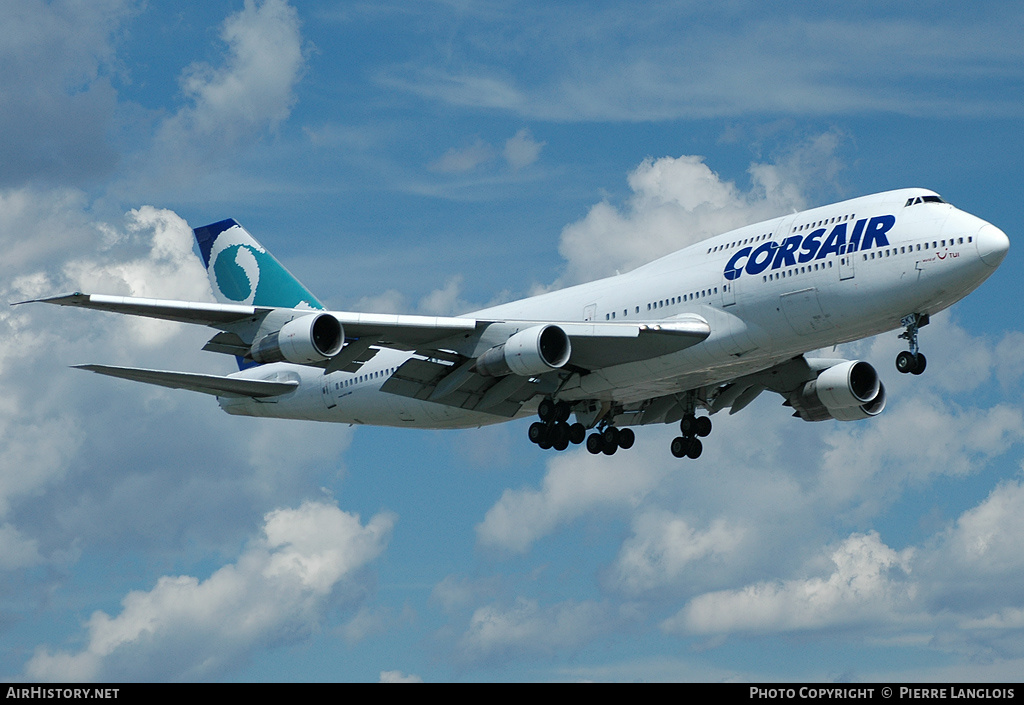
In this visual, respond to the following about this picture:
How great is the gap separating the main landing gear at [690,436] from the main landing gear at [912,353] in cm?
1077

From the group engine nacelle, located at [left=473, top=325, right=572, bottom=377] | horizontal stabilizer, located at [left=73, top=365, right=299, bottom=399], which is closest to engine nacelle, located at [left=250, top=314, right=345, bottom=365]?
engine nacelle, located at [left=473, top=325, right=572, bottom=377]

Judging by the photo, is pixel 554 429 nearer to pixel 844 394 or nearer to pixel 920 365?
pixel 844 394

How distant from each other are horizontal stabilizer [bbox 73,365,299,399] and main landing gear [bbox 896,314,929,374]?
2164cm

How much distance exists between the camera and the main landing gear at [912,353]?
32875mm

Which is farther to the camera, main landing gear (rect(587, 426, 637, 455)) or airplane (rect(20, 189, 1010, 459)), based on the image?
main landing gear (rect(587, 426, 637, 455))

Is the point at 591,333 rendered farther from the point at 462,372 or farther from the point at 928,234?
the point at 928,234

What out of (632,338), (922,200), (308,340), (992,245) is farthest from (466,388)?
(992,245)

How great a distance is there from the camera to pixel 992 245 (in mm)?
31516

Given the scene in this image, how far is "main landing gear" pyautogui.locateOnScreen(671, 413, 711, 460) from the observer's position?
42.9m

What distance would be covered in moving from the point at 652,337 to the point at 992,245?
9436 millimetres

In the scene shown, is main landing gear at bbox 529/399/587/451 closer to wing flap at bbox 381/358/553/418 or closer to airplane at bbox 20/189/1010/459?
airplane at bbox 20/189/1010/459
